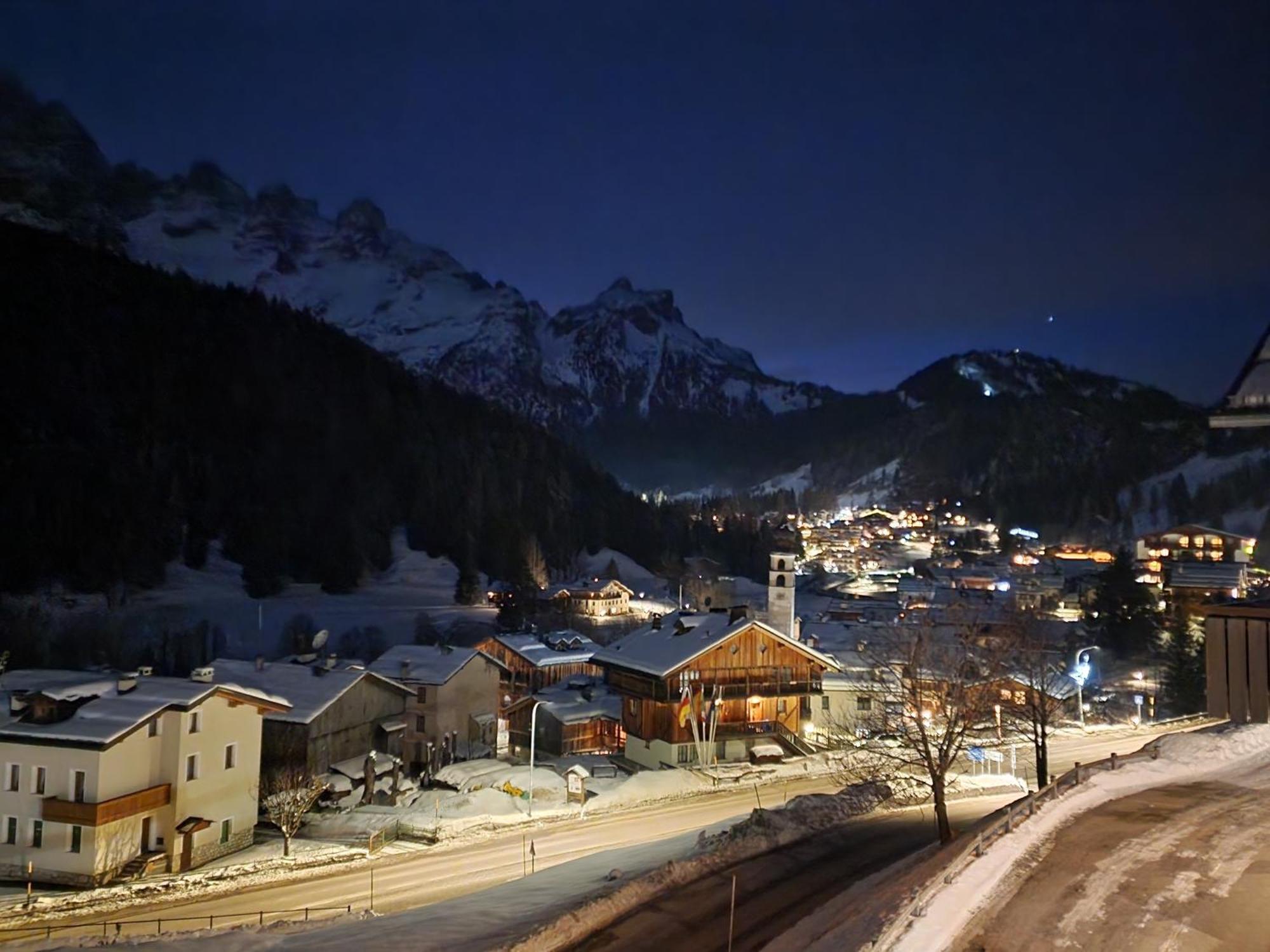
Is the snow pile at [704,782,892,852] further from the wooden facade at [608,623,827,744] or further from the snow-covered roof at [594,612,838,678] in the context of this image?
the snow-covered roof at [594,612,838,678]

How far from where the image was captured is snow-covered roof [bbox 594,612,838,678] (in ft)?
135

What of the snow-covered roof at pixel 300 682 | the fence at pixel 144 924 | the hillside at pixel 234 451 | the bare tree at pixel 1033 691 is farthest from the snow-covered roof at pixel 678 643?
the hillside at pixel 234 451

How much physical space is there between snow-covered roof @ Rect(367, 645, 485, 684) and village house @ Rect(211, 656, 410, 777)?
110 centimetres

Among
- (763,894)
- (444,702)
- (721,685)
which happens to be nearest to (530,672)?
(444,702)

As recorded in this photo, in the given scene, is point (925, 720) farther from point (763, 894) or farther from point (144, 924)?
point (144, 924)

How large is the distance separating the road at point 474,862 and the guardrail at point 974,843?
349 centimetres

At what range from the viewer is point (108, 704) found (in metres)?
29.0

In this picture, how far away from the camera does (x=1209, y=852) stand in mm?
13641

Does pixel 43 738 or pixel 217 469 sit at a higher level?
pixel 217 469

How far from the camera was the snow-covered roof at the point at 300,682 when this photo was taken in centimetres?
3678

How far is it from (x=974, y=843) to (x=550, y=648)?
51778 millimetres

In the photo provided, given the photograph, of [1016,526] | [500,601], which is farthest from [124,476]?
[1016,526]

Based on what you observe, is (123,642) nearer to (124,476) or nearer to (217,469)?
(124,476)

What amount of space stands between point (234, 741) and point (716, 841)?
816 inches
